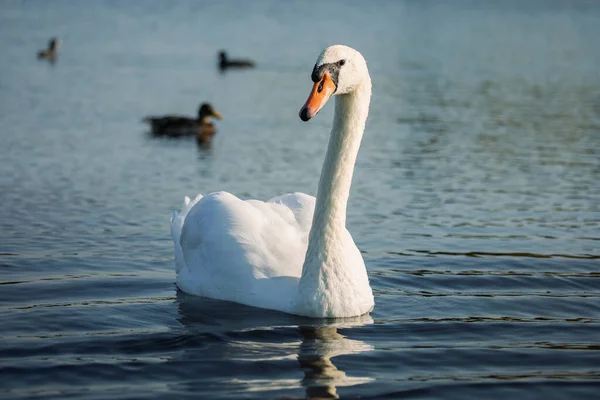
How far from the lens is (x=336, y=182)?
879cm

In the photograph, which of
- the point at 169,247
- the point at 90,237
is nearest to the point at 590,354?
the point at 169,247

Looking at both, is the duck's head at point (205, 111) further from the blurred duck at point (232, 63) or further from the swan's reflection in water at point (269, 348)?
the swan's reflection in water at point (269, 348)

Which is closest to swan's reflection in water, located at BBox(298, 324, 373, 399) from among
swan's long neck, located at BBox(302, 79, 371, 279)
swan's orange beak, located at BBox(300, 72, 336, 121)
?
swan's long neck, located at BBox(302, 79, 371, 279)

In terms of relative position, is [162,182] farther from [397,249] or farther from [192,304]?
[192,304]

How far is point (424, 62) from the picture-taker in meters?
38.0

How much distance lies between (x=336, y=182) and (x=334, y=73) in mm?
1028

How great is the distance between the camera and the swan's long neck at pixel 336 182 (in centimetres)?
865

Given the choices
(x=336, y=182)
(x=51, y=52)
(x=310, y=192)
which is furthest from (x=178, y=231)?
(x=51, y=52)

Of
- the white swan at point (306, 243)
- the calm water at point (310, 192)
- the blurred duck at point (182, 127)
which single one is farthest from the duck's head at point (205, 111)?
the white swan at point (306, 243)

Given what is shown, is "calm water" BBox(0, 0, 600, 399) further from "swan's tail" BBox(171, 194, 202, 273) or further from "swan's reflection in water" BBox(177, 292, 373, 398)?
"swan's tail" BBox(171, 194, 202, 273)

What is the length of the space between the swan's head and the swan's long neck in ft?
0.90

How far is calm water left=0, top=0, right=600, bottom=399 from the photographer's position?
24.7 feet

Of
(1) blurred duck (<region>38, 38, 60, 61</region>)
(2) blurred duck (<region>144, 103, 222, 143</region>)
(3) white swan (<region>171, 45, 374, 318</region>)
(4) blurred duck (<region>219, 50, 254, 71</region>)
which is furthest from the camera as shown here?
(4) blurred duck (<region>219, 50, 254, 71</region>)

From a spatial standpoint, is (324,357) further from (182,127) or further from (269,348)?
(182,127)
